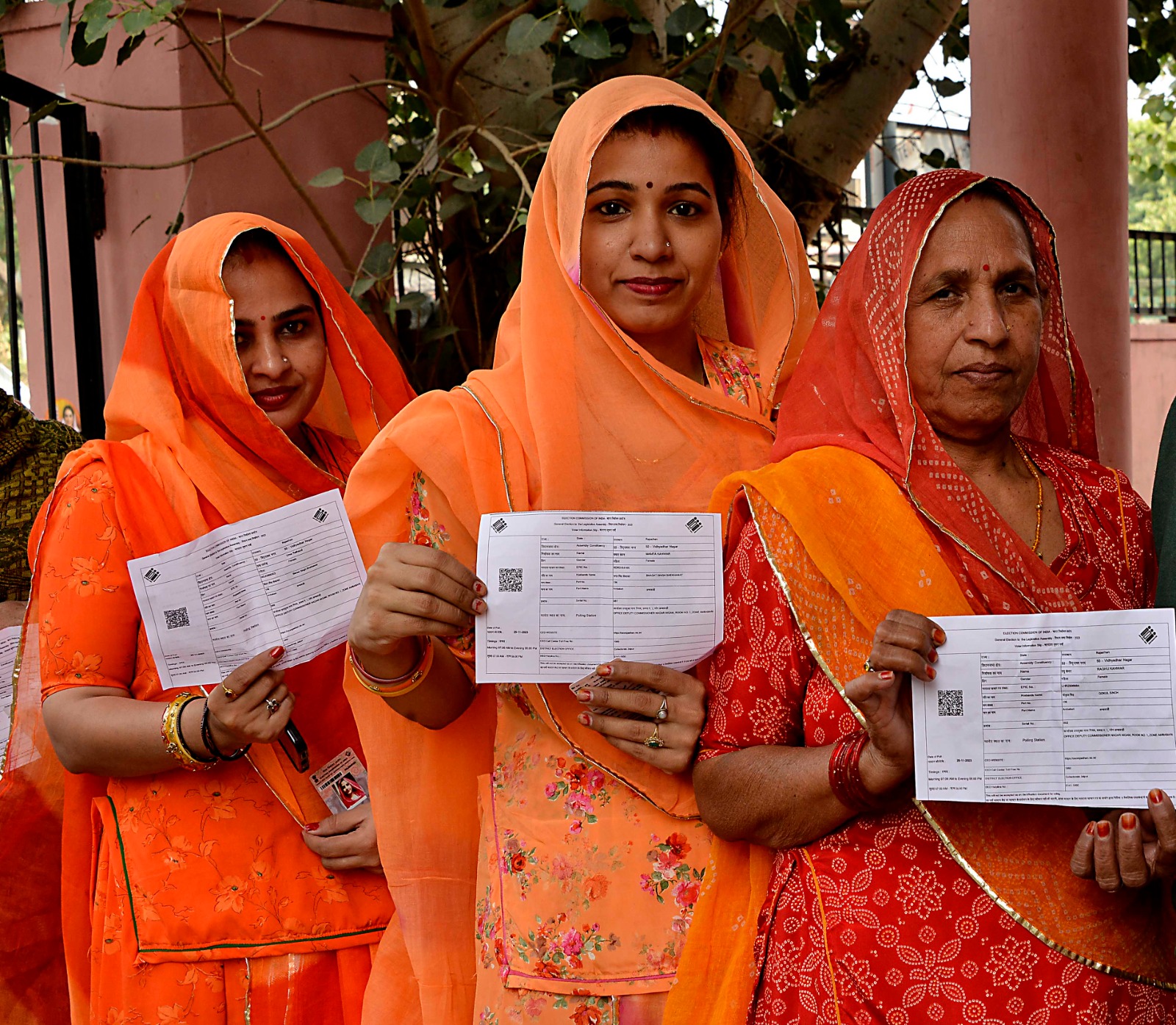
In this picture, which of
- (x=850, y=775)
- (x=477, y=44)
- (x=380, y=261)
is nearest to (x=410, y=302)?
(x=380, y=261)

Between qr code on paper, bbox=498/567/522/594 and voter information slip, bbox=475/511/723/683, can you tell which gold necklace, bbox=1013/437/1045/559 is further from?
qr code on paper, bbox=498/567/522/594

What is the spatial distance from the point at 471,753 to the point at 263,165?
244cm

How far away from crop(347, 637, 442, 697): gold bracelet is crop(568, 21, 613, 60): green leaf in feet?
7.13

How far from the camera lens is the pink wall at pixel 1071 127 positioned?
3879 mm

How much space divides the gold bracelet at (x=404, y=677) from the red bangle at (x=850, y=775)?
655mm

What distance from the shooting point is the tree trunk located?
4.29 m

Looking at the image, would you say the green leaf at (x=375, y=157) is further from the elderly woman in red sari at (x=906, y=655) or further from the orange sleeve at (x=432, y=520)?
the elderly woman in red sari at (x=906, y=655)

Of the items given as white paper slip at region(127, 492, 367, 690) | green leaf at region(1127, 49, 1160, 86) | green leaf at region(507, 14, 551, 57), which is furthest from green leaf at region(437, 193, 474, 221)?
green leaf at region(1127, 49, 1160, 86)

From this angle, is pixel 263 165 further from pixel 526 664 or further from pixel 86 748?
pixel 526 664

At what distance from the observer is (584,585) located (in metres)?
1.71

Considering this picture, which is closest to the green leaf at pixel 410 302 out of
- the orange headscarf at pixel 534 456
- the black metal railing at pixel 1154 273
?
the orange headscarf at pixel 534 456

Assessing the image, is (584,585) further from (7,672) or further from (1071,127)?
(1071,127)

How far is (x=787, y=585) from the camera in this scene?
5.23 feet

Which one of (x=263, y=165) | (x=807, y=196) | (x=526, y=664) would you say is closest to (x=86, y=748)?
(x=526, y=664)
